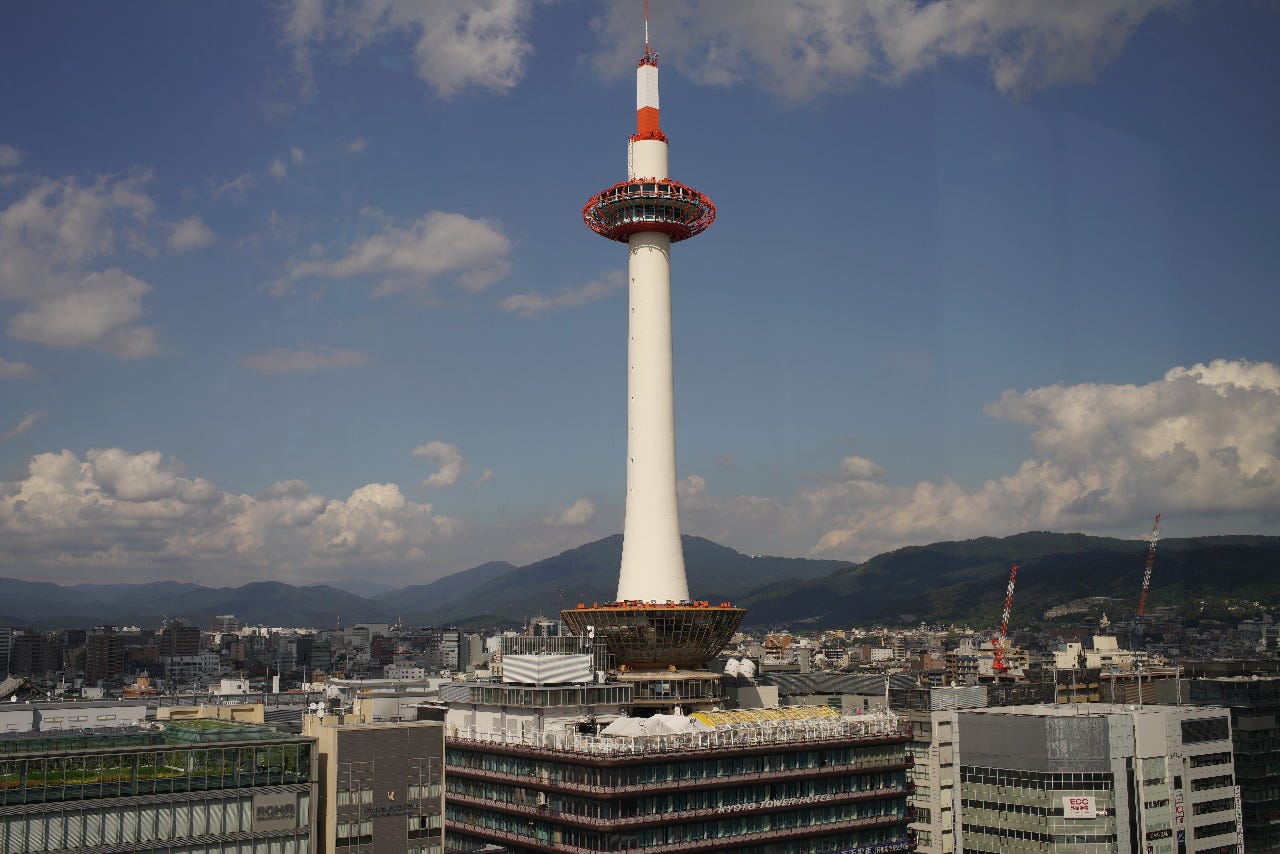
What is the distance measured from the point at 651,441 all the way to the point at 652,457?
1.56 metres

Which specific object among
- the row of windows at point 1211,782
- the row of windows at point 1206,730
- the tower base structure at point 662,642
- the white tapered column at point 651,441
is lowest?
the row of windows at point 1211,782

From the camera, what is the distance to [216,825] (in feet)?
206

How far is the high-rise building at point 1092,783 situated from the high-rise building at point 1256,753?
42.9ft

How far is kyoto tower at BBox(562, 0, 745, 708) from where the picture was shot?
110 meters

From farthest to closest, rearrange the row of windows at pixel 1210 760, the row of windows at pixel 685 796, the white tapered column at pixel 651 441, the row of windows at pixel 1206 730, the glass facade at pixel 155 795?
the white tapered column at pixel 651 441
the row of windows at pixel 1210 760
the row of windows at pixel 1206 730
the row of windows at pixel 685 796
the glass facade at pixel 155 795

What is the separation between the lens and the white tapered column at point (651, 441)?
11606 centimetres

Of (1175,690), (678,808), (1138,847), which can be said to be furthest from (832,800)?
(1175,690)

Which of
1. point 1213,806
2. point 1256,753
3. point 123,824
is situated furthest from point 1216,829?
point 123,824

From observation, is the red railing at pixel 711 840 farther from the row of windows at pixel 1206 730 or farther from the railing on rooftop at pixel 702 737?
the row of windows at pixel 1206 730

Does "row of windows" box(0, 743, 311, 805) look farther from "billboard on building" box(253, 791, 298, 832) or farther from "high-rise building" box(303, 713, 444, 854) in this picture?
"high-rise building" box(303, 713, 444, 854)

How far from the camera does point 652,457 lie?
119000 millimetres

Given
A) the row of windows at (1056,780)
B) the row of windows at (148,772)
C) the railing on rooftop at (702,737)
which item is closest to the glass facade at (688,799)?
the railing on rooftop at (702,737)

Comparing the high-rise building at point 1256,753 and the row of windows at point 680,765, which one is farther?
the high-rise building at point 1256,753

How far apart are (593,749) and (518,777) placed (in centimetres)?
824
